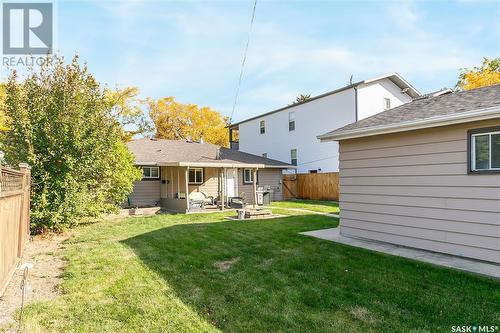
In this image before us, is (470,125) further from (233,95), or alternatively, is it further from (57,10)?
(57,10)

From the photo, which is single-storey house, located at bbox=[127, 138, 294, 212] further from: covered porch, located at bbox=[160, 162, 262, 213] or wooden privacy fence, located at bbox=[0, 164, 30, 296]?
wooden privacy fence, located at bbox=[0, 164, 30, 296]

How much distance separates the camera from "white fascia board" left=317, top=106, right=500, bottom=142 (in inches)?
213

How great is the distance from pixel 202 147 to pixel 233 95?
25.7ft

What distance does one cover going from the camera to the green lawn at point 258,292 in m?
3.63

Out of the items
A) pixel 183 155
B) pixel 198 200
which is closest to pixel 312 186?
pixel 183 155

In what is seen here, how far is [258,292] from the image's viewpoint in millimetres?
4512

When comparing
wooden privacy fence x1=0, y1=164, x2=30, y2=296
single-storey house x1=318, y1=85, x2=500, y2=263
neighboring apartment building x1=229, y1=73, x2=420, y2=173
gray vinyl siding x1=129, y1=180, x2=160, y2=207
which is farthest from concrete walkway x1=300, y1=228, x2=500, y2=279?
neighboring apartment building x1=229, y1=73, x2=420, y2=173

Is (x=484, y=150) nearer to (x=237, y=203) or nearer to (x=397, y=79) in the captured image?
(x=237, y=203)

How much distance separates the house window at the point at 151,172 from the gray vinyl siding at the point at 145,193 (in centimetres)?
27

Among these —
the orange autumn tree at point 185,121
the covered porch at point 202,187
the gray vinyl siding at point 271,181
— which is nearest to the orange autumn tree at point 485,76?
the gray vinyl siding at point 271,181

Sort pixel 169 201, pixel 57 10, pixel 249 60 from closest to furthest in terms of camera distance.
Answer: pixel 57 10, pixel 249 60, pixel 169 201

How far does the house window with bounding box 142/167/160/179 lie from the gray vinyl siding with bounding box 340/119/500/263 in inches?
465

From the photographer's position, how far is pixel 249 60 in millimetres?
11859

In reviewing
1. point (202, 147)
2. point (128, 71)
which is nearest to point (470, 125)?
point (202, 147)
